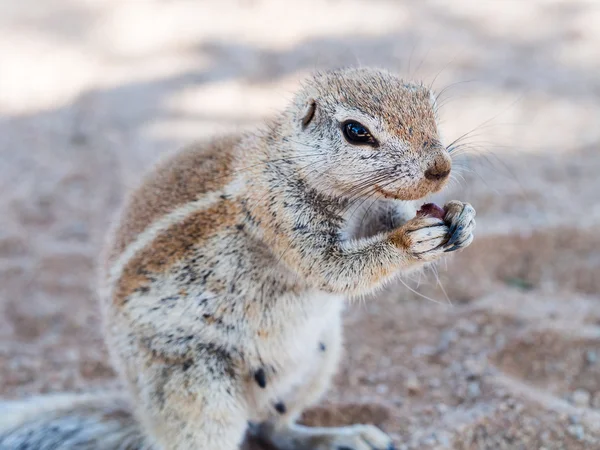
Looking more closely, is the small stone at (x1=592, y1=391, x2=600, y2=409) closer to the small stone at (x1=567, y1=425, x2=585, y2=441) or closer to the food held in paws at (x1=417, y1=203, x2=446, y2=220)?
the small stone at (x1=567, y1=425, x2=585, y2=441)

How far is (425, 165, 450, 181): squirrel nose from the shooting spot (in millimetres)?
2598

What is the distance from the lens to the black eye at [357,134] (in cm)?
272

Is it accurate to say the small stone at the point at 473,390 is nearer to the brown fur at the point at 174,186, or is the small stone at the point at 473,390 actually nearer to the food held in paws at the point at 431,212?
the food held in paws at the point at 431,212

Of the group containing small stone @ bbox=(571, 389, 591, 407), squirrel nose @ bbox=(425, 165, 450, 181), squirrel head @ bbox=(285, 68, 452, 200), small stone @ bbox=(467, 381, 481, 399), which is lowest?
small stone @ bbox=(571, 389, 591, 407)

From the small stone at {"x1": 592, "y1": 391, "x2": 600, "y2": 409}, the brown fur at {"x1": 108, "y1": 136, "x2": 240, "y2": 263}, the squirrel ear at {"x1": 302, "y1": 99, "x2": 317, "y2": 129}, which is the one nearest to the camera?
the squirrel ear at {"x1": 302, "y1": 99, "x2": 317, "y2": 129}

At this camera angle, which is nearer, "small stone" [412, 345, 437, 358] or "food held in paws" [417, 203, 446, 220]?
"food held in paws" [417, 203, 446, 220]

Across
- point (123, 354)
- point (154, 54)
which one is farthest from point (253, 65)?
point (123, 354)

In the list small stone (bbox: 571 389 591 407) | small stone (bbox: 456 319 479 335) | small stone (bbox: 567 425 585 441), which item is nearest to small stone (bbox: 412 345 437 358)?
small stone (bbox: 456 319 479 335)

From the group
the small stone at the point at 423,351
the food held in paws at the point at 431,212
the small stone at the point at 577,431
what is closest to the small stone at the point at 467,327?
the small stone at the point at 423,351

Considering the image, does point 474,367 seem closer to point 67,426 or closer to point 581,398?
point 581,398

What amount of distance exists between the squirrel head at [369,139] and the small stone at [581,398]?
1500 mm

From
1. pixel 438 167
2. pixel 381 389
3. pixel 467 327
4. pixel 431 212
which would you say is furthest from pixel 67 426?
pixel 467 327

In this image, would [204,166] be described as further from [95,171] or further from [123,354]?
[95,171]

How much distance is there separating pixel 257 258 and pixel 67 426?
3.66 feet
